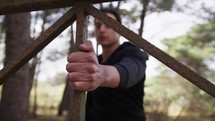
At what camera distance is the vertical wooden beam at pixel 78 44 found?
4.14 ft

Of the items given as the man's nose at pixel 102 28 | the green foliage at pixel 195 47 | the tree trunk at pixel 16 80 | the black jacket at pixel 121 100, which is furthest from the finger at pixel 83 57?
the green foliage at pixel 195 47

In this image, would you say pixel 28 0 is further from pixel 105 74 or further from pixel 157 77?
pixel 157 77

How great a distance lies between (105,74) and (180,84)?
48.0 ft

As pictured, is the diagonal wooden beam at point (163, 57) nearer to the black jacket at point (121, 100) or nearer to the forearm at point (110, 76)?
the forearm at point (110, 76)

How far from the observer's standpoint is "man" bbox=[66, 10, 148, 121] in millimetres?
1177

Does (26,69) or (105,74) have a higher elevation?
(105,74)

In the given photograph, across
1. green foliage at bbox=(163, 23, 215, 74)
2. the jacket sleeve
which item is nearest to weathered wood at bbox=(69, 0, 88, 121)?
the jacket sleeve

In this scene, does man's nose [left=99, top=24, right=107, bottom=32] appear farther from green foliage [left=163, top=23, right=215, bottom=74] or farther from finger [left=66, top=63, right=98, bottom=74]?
green foliage [left=163, top=23, right=215, bottom=74]

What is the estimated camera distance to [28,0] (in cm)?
148

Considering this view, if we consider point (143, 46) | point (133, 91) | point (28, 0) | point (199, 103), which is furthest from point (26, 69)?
point (199, 103)

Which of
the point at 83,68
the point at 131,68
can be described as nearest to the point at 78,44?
the point at 83,68

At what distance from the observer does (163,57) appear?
1.24 metres

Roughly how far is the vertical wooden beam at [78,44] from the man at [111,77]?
0.23 feet

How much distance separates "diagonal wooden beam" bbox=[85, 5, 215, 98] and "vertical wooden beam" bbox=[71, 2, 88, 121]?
0.03m
